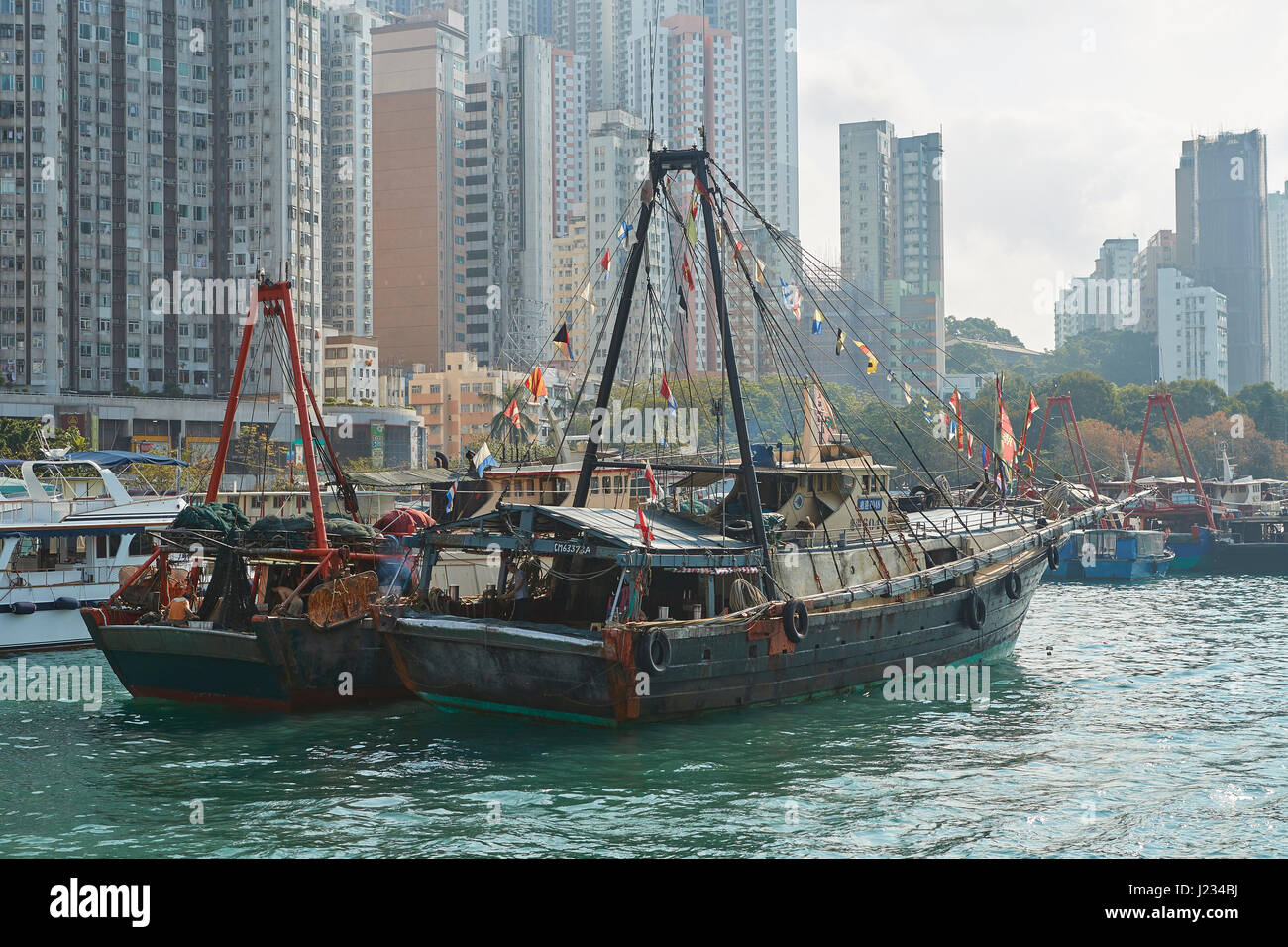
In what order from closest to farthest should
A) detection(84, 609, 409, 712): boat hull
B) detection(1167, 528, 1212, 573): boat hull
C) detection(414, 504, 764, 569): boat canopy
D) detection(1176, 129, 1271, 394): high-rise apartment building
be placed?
detection(414, 504, 764, 569): boat canopy, detection(84, 609, 409, 712): boat hull, detection(1167, 528, 1212, 573): boat hull, detection(1176, 129, 1271, 394): high-rise apartment building

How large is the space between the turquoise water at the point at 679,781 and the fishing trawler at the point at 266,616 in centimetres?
72

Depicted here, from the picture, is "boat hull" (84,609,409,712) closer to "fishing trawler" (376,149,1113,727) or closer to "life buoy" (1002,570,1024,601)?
"fishing trawler" (376,149,1113,727)

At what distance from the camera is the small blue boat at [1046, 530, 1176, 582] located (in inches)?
2534

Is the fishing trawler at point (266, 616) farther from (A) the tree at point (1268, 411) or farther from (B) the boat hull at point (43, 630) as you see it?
(A) the tree at point (1268, 411)

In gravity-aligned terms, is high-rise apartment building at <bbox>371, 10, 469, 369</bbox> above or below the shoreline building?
above

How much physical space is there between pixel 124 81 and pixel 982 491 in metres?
81.7

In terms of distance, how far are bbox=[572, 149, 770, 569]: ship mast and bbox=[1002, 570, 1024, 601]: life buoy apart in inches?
380

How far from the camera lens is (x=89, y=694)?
90.5ft

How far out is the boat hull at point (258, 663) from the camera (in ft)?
80.0

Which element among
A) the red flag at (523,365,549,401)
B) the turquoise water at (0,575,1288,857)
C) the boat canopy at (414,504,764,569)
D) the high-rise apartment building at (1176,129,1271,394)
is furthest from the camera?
the high-rise apartment building at (1176,129,1271,394)

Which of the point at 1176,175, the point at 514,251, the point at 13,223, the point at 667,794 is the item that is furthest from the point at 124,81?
the point at 1176,175

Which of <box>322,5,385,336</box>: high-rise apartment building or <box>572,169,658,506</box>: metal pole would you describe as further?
<box>322,5,385,336</box>: high-rise apartment building

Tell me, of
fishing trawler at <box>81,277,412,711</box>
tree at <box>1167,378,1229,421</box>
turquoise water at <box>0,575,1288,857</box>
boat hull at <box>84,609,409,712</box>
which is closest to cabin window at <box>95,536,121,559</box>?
turquoise water at <box>0,575,1288,857</box>

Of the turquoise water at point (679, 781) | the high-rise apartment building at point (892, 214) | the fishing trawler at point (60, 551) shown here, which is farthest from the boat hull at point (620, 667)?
the high-rise apartment building at point (892, 214)
